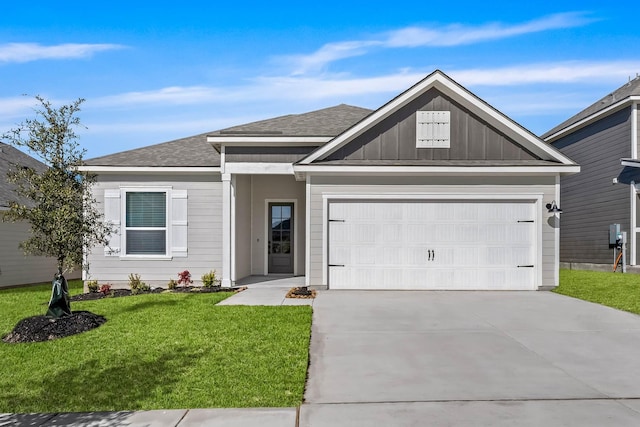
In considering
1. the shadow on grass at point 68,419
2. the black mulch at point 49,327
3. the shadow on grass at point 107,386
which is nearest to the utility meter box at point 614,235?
the shadow on grass at point 107,386

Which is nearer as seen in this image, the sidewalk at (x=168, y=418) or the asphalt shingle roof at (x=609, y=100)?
the sidewalk at (x=168, y=418)

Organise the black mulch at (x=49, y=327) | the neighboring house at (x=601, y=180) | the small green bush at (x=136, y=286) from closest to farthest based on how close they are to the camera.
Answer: the black mulch at (x=49, y=327) → the small green bush at (x=136, y=286) → the neighboring house at (x=601, y=180)

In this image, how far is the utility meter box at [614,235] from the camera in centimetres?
1587

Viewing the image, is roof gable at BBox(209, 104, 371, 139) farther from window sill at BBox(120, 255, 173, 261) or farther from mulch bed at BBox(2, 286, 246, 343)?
mulch bed at BBox(2, 286, 246, 343)

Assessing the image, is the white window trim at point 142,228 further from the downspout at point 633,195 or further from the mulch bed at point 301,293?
the downspout at point 633,195

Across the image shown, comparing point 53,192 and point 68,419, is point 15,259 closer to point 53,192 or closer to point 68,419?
point 53,192

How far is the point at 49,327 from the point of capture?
24.9ft

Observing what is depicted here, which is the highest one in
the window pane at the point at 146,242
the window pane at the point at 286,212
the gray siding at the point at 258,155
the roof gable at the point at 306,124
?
the roof gable at the point at 306,124

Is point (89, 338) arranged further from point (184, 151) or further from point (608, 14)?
point (608, 14)

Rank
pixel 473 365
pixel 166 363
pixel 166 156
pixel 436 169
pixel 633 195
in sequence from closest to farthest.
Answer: pixel 473 365 < pixel 166 363 < pixel 436 169 < pixel 166 156 < pixel 633 195

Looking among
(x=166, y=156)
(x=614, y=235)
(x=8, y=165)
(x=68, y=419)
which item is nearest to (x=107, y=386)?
(x=68, y=419)

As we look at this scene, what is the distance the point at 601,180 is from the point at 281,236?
11878mm

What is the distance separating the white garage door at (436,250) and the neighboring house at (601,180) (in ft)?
19.0

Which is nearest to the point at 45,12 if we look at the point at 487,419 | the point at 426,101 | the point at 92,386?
the point at 426,101
